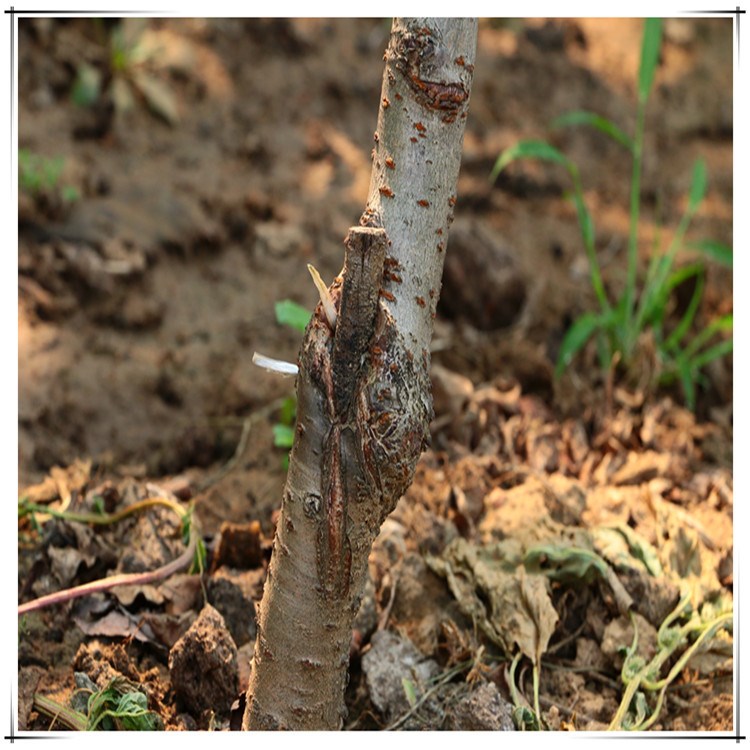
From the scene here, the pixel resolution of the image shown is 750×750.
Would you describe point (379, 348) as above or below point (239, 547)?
above

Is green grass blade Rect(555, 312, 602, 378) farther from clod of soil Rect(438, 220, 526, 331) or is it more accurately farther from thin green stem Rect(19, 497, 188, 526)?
thin green stem Rect(19, 497, 188, 526)

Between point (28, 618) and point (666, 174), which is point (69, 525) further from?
point (666, 174)

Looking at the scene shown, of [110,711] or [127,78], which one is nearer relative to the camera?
[110,711]

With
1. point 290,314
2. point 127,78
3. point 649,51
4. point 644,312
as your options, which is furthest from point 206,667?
point 127,78

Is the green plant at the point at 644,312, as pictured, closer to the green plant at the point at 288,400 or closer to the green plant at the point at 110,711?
the green plant at the point at 288,400

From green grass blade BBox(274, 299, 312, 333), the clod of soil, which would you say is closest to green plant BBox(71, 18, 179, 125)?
the clod of soil

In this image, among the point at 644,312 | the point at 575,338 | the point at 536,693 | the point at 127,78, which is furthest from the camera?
the point at 127,78

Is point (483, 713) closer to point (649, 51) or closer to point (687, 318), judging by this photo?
point (687, 318)

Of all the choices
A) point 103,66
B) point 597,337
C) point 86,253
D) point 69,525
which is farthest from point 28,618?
point 103,66
